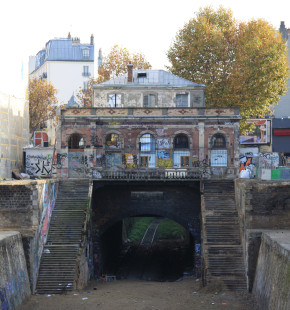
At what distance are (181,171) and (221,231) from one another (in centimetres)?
782

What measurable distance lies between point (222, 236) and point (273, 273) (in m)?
10.4

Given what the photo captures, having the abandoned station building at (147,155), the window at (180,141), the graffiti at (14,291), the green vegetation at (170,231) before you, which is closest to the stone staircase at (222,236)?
the abandoned station building at (147,155)

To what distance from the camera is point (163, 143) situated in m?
47.1

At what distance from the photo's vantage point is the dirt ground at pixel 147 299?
3225cm

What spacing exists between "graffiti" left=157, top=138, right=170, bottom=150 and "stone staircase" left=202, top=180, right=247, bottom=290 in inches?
190

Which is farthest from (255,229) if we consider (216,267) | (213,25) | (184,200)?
(213,25)

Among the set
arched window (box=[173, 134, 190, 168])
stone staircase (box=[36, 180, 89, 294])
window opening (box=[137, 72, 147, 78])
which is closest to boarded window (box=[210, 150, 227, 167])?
arched window (box=[173, 134, 190, 168])

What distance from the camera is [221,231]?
Answer: 39438 millimetres

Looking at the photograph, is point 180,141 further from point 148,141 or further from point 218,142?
point 218,142

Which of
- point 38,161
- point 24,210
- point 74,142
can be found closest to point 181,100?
point 74,142

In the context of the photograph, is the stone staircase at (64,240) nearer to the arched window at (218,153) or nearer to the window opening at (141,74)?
the arched window at (218,153)

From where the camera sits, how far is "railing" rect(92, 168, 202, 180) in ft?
147

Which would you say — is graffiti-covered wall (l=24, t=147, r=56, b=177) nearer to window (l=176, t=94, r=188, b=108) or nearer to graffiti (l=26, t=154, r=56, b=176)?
graffiti (l=26, t=154, r=56, b=176)

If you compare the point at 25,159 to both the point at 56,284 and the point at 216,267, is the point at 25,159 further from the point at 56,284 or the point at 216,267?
the point at 216,267
